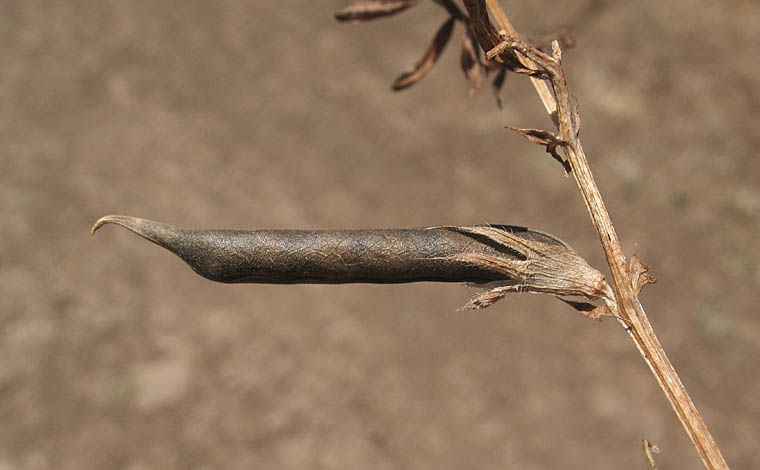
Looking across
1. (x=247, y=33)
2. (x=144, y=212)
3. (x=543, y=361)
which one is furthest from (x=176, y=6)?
(x=543, y=361)

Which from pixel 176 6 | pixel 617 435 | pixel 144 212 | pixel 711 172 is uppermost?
pixel 711 172

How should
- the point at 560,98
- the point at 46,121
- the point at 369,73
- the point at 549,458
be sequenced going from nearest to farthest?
the point at 560,98 < the point at 549,458 < the point at 46,121 < the point at 369,73

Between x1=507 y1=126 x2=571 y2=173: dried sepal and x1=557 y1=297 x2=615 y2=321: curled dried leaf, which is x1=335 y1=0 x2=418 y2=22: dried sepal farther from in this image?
x1=557 y1=297 x2=615 y2=321: curled dried leaf

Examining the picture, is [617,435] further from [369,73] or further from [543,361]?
[369,73]

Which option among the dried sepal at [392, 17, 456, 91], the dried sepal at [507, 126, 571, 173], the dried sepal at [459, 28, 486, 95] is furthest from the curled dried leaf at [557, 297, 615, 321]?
the dried sepal at [392, 17, 456, 91]

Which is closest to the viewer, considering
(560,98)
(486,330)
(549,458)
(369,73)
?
(560,98)

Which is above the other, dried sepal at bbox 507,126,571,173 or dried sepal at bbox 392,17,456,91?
dried sepal at bbox 392,17,456,91

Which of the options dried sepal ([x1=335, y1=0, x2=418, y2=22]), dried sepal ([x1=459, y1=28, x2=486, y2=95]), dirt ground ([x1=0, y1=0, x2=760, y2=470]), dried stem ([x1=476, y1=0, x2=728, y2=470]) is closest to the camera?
dried stem ([x1=476, y1=0, x2=728, y2=470])

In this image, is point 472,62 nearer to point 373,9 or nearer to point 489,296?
point 373,9
